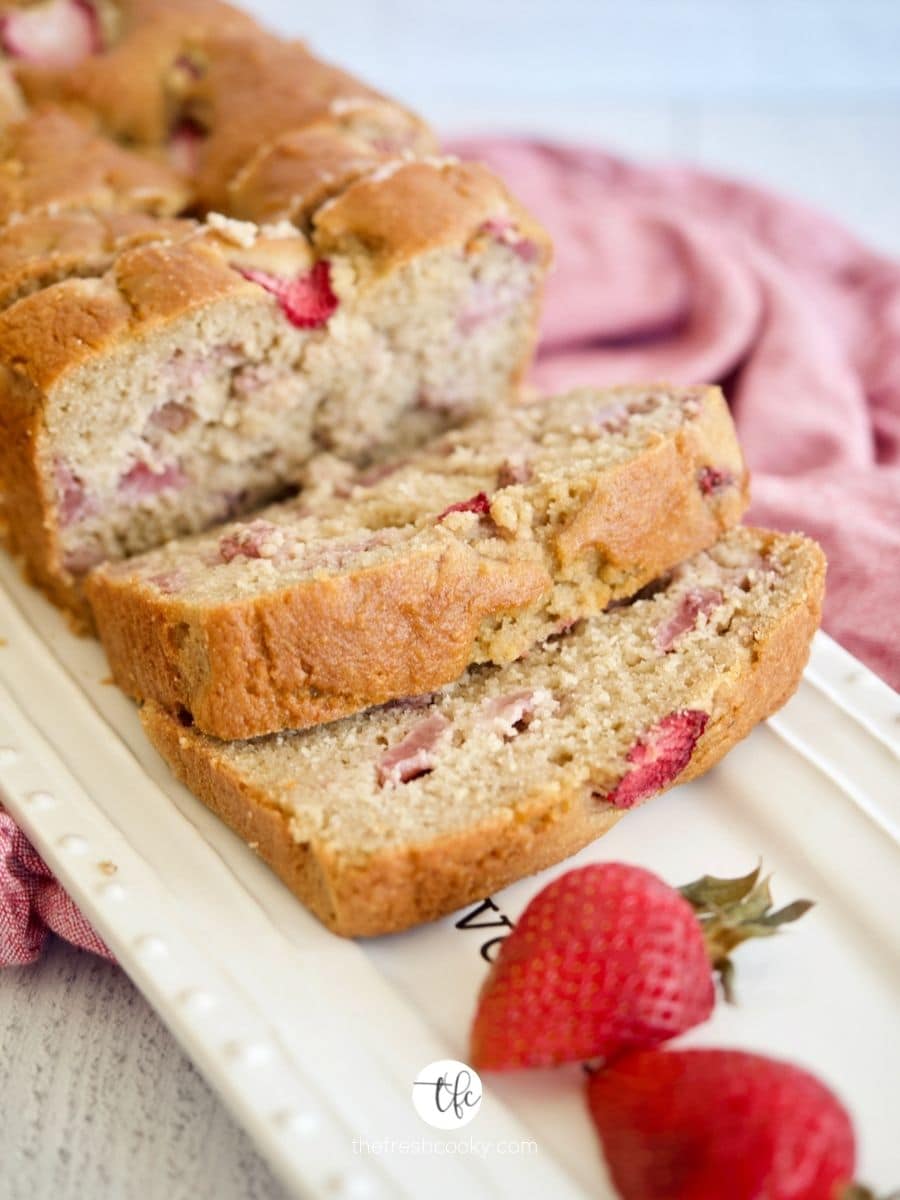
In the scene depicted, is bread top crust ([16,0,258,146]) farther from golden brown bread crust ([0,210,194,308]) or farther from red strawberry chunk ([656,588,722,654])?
red strawberry chunk ([656,588,722,654])

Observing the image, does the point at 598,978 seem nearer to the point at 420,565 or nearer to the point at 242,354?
the point at 420,565

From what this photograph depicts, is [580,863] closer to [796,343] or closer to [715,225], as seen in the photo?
[796,343]

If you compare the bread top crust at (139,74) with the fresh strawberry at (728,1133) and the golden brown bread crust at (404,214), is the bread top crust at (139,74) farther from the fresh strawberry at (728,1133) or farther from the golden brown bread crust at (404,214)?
the fresh strawberry at (728,1133)

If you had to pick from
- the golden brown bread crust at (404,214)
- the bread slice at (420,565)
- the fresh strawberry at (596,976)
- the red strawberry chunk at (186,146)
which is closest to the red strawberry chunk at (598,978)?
the fresh strawberry at (596,976)

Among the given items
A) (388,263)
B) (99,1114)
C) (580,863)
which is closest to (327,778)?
(580,863)

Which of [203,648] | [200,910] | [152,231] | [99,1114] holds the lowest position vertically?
[99,1114]

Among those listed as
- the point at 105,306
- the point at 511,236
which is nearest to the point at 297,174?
the point at 511,236

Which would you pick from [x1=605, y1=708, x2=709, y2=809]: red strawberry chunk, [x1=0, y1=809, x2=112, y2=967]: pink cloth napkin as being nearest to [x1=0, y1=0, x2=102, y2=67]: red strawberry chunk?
[x1=0, y1=809, x2=112, y2=967]: pink cloth napkin
